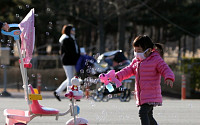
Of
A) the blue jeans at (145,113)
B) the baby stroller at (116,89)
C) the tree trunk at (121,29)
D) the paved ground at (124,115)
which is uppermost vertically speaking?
the tree trunk at (121,29)

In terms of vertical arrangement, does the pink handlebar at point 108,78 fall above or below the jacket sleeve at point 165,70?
below

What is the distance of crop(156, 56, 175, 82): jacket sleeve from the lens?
6.11 meters

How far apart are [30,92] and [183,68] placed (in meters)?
15.2

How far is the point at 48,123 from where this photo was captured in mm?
8398

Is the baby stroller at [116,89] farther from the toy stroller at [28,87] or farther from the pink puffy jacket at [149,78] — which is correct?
the pink puffy jacket at [149,78]

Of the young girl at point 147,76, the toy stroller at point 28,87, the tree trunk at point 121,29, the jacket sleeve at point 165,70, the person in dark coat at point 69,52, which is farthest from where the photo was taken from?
the tree trunk at point 121,29

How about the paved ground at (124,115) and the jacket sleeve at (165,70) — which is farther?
the paved ground at (124,115)

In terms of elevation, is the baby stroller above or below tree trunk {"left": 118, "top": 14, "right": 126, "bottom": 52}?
below

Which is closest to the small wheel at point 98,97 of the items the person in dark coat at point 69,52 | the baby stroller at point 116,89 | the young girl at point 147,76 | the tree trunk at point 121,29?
the baby stroller at point 116,89

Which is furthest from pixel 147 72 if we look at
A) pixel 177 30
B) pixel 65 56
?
pixel 177 30

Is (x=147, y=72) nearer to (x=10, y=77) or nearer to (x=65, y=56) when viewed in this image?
(x=65, y=56)

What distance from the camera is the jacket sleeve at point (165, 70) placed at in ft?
20.1

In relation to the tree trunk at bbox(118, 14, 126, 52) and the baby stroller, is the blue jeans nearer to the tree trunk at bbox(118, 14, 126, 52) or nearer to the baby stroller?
the baby stroller

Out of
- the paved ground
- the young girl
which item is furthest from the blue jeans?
the paved ground
